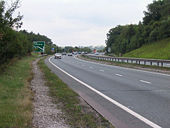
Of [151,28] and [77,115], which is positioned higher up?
[151,28]

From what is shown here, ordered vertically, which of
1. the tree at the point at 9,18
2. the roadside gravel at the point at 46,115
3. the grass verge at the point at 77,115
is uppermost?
the tree at the point at 9,18

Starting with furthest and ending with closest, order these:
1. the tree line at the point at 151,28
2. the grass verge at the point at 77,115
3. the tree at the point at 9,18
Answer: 1. the tree line at the point at 151,28
2. the tree at the point at 9,18
3. the grass verge at the point at 77,115

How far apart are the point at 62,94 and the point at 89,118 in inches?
155

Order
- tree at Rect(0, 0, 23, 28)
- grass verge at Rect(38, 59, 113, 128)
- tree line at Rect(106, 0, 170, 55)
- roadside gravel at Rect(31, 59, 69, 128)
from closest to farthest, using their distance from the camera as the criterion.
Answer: roadside gravel at Rect(31, 59, 69, 128) → grass verge at Rect(38, 59, 113, 128) → tree at Rect(0, 0, 23, 28) → tree line at Rect(106, 0, 170, 55)

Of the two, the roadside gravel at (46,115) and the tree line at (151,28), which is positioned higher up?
the tree line at (151,28)

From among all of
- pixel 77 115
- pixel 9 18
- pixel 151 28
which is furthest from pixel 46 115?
pixel 151 28

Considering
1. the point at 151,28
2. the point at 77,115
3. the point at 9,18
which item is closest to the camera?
the point at 77,115

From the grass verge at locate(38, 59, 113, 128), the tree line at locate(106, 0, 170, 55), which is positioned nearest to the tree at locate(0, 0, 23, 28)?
the grass verge at locate(38, 59, 113, 128)

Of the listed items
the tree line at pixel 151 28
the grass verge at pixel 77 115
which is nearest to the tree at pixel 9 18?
the grass verge at pixel 77 115

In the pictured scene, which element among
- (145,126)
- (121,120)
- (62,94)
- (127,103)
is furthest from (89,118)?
(62,94)

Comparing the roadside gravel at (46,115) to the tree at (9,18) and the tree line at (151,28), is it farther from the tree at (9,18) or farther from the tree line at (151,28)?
the tree line at (151,28)

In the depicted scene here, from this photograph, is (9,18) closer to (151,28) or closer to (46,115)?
(46,115)

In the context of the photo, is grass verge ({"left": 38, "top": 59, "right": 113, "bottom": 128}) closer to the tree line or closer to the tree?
the tree

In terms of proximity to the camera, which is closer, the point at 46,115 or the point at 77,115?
the point at 46,115
